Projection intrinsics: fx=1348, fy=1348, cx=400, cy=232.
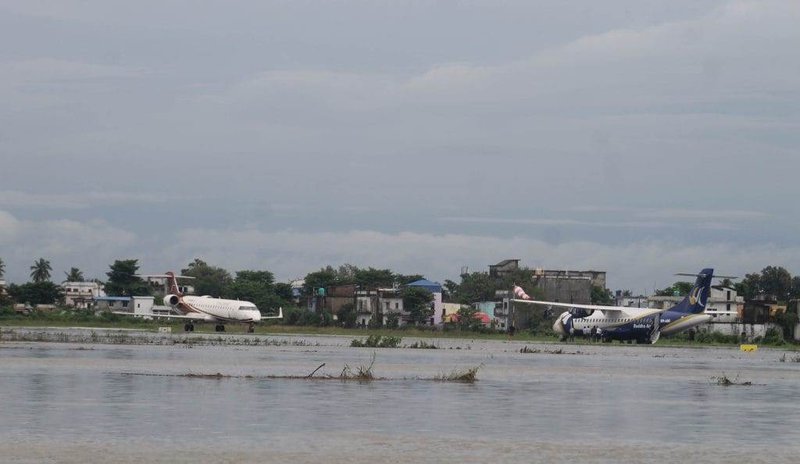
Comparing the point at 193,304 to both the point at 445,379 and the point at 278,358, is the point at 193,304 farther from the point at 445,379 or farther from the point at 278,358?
the point at 445,379

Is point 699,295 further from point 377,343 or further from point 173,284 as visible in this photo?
point 173,284

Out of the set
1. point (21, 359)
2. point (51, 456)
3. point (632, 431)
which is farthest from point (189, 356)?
point (51, 456)

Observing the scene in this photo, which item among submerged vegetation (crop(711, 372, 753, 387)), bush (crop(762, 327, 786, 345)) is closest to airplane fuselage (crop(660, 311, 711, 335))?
bush (crop(762, 327, 786, 345))

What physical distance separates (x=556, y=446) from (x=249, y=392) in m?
11.6

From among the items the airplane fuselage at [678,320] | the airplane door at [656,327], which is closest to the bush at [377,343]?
the airplane door at [656,327]

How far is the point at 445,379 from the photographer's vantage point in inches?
1577

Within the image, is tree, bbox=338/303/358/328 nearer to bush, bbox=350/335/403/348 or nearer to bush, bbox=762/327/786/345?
bush, bbox=762/327/786/345

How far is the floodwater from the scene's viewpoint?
2142 centimetres

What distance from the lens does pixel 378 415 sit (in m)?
27.4

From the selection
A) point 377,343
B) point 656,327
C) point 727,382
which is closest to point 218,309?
point 377,343

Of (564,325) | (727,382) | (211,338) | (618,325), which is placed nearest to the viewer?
(727,382)

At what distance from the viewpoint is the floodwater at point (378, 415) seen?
21.4m

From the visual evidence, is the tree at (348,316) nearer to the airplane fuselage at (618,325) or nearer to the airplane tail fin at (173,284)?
the airplane tail fin at (173,284)

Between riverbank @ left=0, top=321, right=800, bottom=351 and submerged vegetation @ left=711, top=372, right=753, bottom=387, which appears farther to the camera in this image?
riverbank @ left=0, top=321, right=800, bottom=351
